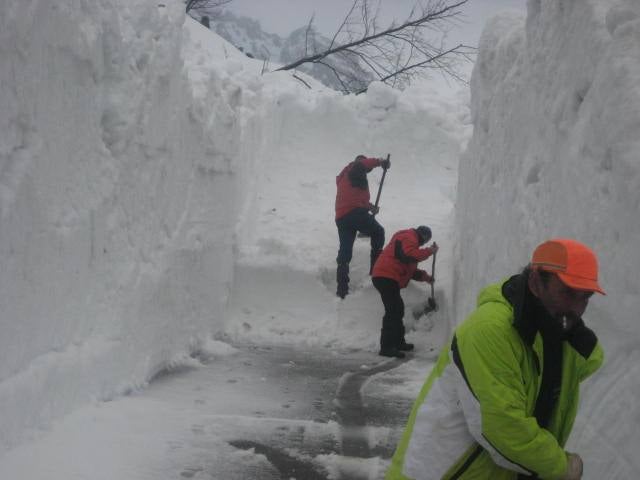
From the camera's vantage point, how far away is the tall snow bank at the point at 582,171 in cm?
291

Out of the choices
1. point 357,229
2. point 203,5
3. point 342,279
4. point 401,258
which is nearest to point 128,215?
point 401,258

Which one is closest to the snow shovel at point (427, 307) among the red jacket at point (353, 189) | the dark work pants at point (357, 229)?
the dark work pants at point (357, 229)

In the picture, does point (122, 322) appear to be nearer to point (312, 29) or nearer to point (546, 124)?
point (546, 124)

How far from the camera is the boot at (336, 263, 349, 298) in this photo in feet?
28.3

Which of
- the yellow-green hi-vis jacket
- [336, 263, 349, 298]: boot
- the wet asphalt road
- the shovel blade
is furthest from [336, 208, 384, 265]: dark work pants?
the yellow-green hi-vis jacket

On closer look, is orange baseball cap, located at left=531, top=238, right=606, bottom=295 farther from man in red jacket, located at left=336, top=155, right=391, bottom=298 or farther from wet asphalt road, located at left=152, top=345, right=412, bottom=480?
man in red jacket, located at left=336, top=155, right=391, bottom=298

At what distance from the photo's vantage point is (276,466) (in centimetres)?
403

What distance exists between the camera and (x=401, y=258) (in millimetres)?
7598

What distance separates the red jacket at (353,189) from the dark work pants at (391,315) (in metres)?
1.47

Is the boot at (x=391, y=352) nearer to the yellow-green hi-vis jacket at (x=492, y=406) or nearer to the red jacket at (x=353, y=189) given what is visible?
the red jacket at (x=353, y=189)

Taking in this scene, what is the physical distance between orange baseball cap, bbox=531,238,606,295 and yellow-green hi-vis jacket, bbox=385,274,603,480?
12 centimetres

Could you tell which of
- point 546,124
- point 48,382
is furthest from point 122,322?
point 546,124

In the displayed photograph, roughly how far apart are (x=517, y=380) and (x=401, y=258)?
17.8 feet

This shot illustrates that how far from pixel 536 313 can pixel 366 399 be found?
356cm
